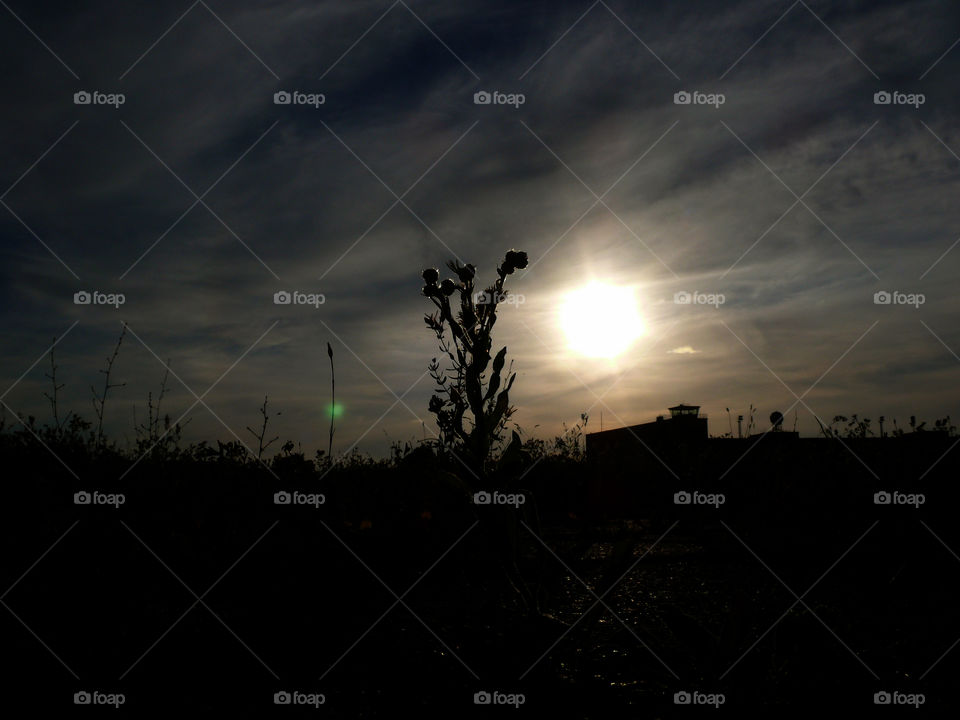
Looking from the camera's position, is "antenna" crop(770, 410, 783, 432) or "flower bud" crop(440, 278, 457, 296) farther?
"antenna" crop(770, 410, 783, 432)

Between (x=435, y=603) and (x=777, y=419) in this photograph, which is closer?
(x=435, y=603)

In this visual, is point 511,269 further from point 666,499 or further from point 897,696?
point 666,499

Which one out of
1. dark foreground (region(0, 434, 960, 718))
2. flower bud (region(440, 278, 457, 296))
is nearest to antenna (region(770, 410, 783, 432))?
dark foreground (region(0, 434, 960, 718))

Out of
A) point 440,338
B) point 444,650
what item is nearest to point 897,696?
point 444,650

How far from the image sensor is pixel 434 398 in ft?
11.6

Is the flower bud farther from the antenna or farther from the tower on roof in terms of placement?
the tower on roof

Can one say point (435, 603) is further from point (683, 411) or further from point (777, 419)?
point (683, 411)

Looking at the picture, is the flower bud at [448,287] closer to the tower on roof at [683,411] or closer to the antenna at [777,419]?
the antenna at [777,419]

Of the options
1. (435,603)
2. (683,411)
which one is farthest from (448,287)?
(683,411)

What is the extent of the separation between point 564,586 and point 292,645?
1.28m

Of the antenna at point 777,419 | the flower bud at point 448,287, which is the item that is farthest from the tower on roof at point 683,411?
the flower bud at point 448,287

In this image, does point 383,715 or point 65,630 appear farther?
point 65,630

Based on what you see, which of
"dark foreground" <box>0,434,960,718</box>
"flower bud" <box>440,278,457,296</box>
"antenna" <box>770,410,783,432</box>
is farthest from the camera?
"antenna" <box>770,410,783,432</box>

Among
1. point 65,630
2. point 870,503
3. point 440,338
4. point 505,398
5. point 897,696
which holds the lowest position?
point 897,696
